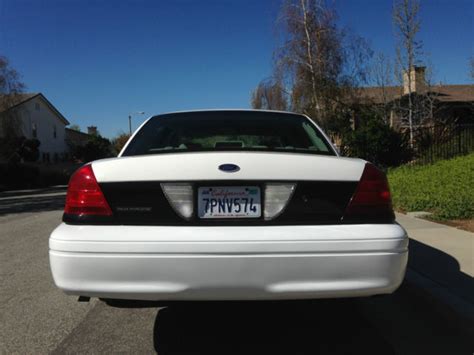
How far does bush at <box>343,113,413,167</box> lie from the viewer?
17484 mm

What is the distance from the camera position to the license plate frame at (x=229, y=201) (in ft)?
9.11

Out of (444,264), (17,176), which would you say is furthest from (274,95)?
(444,264)

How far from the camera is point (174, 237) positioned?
268 cm

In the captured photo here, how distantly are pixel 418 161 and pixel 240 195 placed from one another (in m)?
14.7

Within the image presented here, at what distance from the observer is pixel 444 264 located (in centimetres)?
500

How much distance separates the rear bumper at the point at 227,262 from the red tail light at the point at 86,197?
151mm

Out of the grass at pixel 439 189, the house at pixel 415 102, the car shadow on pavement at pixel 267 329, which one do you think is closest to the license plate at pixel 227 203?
the car shadow on pavement at pixel 267 329

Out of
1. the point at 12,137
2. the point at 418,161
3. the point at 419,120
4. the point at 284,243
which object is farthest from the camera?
the point at 12,137

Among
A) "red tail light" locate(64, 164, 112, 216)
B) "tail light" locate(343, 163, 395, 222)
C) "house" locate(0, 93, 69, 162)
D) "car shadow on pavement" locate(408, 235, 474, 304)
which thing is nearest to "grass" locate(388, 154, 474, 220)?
"car shadow on pavement" locate(408, 235, 474, 304)

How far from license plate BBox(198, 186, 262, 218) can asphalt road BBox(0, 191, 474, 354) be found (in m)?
1.09

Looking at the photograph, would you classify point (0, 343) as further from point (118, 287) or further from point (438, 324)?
point (438, 324)

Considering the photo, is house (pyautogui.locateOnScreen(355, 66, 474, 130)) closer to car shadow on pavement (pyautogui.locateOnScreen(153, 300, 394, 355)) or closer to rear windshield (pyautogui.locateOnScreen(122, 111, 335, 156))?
rear windshield (pyautogui.locateOnScreen(122, 111, 335, 156))

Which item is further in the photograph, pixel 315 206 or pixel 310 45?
pixel 310 45

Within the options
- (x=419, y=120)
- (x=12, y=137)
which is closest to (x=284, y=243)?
(x=419, y=120)
